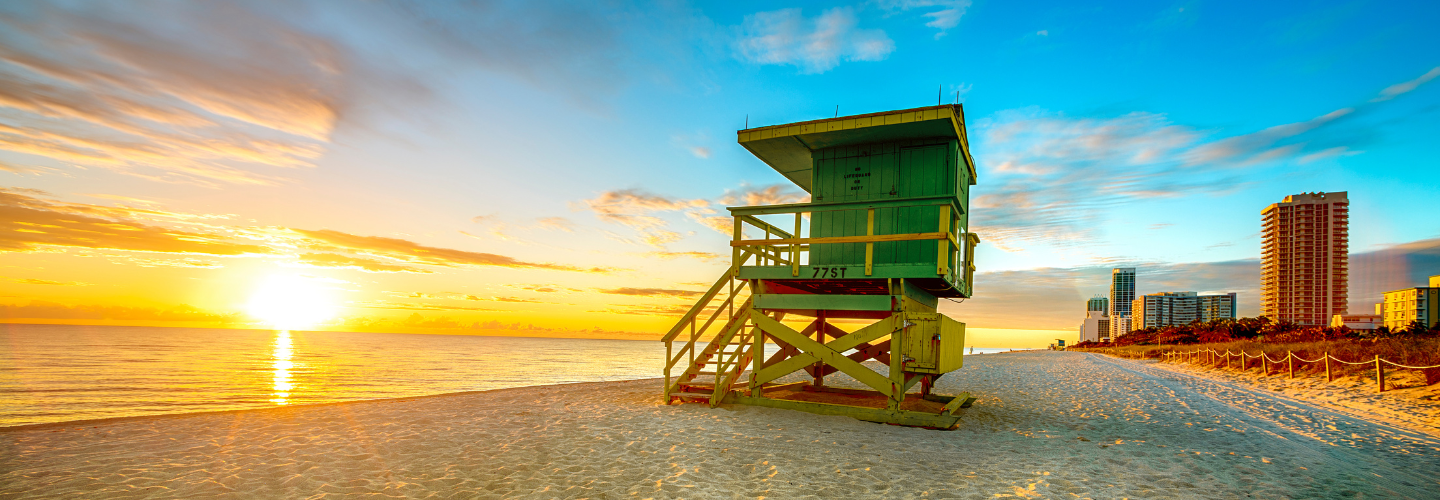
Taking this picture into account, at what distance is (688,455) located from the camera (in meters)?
6.70

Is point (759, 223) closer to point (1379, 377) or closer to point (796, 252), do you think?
point (796, 252)

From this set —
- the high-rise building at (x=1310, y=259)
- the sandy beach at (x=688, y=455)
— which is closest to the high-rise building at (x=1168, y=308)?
the high-rise building at (x=1310, y=259)

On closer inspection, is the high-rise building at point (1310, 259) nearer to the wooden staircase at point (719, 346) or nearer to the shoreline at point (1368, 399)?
the shoreline at point (1368, 399)

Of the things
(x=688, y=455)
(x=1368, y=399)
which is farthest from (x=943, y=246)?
(x=1368, y=399)

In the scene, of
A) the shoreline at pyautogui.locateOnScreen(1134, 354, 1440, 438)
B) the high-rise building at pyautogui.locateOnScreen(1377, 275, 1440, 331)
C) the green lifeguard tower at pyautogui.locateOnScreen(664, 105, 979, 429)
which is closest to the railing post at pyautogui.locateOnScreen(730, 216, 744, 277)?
the green lifeguard tower at pyautogui.locateOnScreen(664, 105, 979, 429)

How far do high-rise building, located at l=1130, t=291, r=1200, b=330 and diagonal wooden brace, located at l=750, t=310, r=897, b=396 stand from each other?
20474cm

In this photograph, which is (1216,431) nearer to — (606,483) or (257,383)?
(606,483)

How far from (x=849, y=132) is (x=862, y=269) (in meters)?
2.32

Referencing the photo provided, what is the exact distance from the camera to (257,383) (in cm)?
2464

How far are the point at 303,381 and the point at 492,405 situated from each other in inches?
824

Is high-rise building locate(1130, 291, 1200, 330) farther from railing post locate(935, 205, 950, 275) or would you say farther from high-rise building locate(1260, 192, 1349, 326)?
railing post locate(935, 205, 950, 275)

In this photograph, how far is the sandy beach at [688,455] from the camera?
17.9 ft

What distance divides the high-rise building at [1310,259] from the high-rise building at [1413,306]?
1051 cm

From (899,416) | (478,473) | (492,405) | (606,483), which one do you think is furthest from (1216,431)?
(492,405)
